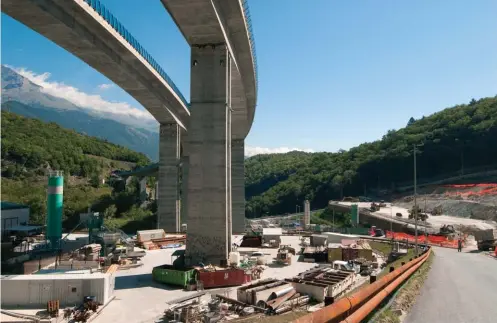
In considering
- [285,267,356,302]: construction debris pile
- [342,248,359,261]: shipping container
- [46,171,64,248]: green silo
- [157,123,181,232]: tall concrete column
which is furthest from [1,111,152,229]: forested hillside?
[285,267,356,302]: construction debris pile

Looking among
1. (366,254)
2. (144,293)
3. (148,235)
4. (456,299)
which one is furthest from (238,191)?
(456,299)

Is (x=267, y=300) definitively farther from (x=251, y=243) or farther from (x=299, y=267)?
(x=251, y=243)

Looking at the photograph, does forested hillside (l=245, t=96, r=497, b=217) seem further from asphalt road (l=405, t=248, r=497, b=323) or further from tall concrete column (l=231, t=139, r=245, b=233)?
asphalt road (l=405, t=248, r=497, b=323)

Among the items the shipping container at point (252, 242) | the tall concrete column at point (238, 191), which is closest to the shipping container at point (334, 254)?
the shipping container at point (252, 242)

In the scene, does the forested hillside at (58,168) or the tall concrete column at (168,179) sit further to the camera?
the forested hillside at (58,168)

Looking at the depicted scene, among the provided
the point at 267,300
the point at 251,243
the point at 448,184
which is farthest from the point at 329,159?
the point at 267,300

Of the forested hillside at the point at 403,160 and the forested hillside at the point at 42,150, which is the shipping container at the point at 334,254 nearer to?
the forested hillside at the point at 403,160
